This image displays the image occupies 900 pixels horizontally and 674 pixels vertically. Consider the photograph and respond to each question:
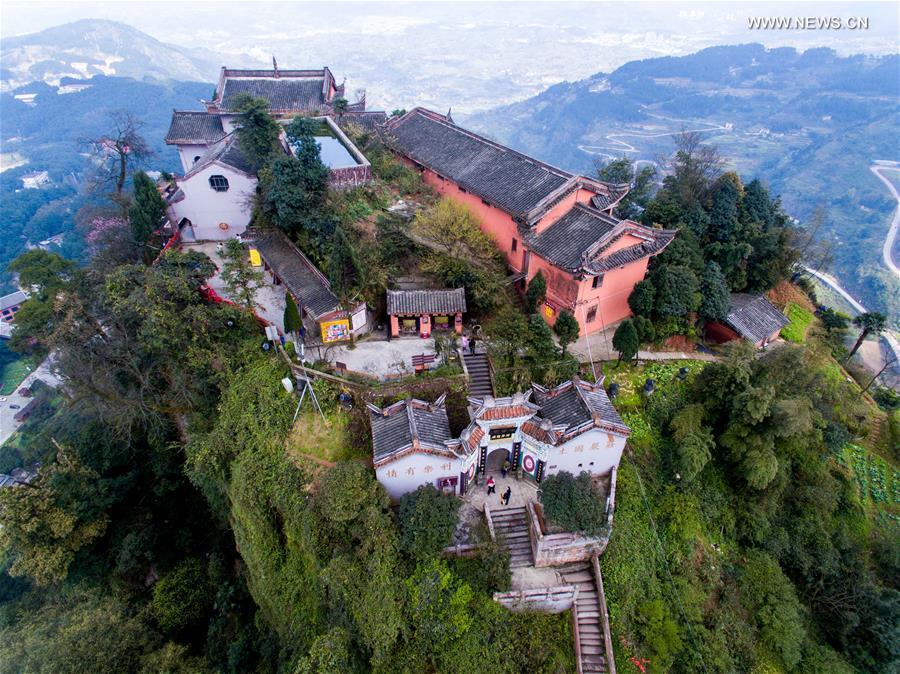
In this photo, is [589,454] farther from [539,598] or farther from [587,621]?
[587,621]

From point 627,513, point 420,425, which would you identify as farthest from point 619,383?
point 420,425

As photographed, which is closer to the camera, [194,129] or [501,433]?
[501,433]

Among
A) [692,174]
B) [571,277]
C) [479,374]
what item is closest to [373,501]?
[479,374]

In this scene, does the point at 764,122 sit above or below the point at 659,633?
below

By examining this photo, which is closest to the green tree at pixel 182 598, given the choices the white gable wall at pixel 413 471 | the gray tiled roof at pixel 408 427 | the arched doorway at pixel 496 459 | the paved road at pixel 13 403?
the white gable wall at pixel 413 471

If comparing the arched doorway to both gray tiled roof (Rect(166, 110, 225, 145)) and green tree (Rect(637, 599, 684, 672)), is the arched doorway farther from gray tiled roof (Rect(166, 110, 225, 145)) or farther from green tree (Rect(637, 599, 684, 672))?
gray tiled roof (Rect(166, 110, 225, 145))

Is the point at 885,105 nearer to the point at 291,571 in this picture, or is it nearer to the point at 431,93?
the point at 431,93

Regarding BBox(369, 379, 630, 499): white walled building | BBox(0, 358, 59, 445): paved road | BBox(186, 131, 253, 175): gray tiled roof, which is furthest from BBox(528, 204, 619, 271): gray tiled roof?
BBox(0, 358, 59, 445): paved road
